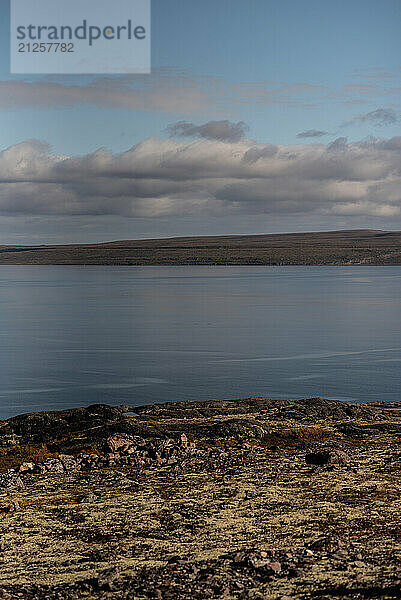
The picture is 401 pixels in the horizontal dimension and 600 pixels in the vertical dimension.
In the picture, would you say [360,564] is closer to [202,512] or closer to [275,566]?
[275,566]

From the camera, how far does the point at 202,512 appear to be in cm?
1452

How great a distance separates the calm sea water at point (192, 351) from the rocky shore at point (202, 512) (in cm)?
1242

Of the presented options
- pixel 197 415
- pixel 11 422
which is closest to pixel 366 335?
pixel 197 415

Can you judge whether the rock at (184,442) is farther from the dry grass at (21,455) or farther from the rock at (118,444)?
the dry grass at (21,455)

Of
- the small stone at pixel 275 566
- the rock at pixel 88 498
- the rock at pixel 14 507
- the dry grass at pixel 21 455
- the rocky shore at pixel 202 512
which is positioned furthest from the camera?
the dry grass at pixel 21 455

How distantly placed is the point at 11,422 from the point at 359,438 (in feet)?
43.9

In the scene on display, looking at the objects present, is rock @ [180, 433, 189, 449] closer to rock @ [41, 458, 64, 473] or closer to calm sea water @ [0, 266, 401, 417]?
rock @ [41, 458, 64, 473]

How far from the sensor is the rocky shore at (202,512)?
1093 centimetres

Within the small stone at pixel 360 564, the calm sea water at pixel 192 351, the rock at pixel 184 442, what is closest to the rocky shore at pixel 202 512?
the small stone at pixel 360 564

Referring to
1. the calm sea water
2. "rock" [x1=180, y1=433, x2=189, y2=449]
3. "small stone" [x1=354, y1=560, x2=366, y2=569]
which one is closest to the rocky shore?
"small stone" [x1=354, y1=560, x2=366, y2=569]

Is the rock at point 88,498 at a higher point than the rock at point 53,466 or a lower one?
higher

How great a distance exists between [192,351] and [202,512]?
126ft

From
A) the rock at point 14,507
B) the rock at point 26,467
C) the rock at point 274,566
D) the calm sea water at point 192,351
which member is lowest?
the calm sea water at point 192,351

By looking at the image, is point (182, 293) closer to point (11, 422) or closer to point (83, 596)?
point (11, 422)
